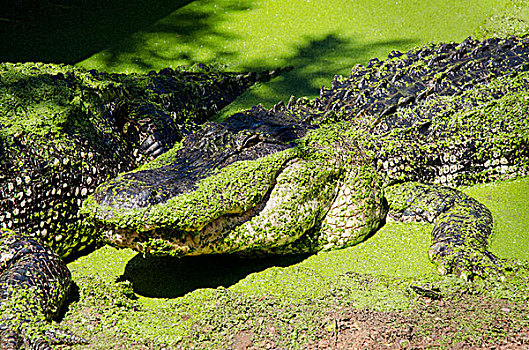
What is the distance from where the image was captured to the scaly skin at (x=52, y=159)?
3.02m

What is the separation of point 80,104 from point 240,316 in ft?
7.09

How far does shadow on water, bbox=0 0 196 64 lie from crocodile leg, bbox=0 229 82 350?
3791 mm

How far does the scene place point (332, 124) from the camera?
408cm

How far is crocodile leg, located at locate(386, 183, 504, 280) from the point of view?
10.9 feet


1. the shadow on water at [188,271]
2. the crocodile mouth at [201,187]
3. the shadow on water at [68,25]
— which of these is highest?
the shadow on water at [68,25]

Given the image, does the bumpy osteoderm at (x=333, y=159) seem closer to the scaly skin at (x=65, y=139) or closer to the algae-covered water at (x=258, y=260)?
the algae-covered water at (x=258, y=260)

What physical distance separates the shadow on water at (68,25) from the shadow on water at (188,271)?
3800mm

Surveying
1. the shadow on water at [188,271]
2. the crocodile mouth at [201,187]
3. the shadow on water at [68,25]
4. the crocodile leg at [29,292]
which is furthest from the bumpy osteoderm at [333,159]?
the shadow on water at [68,25]

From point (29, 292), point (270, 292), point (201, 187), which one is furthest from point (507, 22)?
point (29, 292)

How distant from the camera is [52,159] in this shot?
11.9 feet

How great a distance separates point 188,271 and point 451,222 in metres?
1.92

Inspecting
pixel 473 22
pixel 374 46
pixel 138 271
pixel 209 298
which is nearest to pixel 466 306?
pixel 209 298

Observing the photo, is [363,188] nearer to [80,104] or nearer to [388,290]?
[388,290]

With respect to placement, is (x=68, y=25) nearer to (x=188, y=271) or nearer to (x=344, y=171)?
(x=188, y=271)
